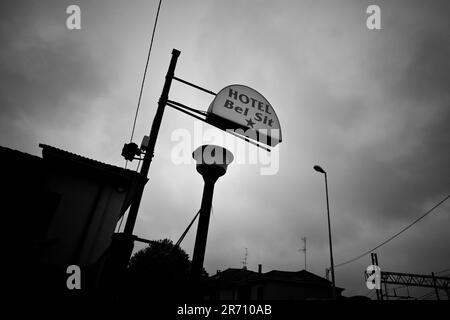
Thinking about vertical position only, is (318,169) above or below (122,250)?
above

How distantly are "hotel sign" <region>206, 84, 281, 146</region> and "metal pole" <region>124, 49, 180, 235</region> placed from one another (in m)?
0.92

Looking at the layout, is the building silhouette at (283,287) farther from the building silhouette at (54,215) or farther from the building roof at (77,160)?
the building roof at (77,160)

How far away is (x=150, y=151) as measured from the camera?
3539 millimetres

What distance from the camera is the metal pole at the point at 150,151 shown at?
3029 millimetres

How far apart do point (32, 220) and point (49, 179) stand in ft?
6.47

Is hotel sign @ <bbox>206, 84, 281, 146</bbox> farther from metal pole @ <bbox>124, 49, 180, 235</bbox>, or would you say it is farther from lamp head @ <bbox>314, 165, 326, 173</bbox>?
lamp head @ <bbox>314, 165, 326, 173</bbox>

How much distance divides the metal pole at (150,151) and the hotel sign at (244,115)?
0.92m

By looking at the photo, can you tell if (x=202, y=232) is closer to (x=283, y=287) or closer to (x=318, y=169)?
(x=318, y=169)

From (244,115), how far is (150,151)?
2.08m

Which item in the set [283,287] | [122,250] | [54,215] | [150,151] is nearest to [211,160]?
[150,151]

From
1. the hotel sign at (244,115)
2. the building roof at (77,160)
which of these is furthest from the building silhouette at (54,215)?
the hotel sign at (244,115)

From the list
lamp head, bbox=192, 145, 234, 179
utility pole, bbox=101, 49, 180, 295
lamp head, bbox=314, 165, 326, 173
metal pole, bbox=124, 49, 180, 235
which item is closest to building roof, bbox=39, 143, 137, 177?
metal pole, bbox=124, 49, 180, 235
